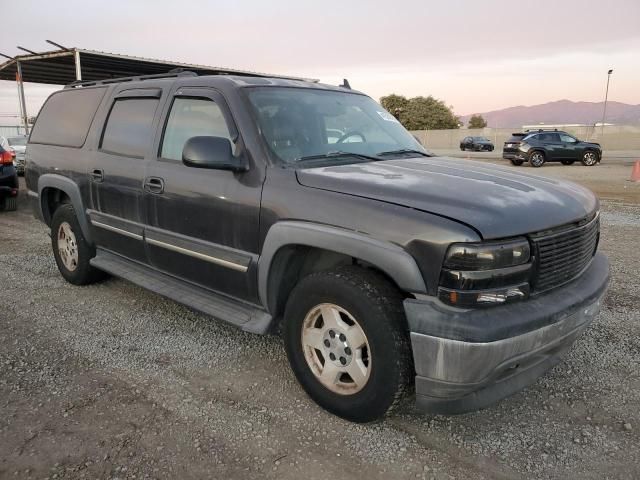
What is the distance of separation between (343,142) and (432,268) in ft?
4.88

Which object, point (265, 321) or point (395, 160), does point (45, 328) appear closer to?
point (265, 321)

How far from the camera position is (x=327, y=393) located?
2.90m

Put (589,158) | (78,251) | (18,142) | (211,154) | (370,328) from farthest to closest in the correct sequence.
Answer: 1. (589,158)
2. (18,142)
3. (78,251)
4. (211,154)
5. (370,328)

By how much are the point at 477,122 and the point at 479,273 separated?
83809 mm

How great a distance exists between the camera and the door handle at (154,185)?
3.74 metres

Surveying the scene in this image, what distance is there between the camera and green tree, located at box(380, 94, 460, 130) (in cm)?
7088

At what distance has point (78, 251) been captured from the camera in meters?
4.94

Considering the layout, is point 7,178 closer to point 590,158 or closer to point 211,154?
point 211,154

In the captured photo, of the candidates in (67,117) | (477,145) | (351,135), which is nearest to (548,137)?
(477,145)

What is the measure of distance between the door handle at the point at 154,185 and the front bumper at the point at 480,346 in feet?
6.95

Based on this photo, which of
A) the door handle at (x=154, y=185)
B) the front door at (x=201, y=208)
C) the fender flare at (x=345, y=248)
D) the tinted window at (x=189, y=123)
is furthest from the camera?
the door handle at (x=154, y=185)

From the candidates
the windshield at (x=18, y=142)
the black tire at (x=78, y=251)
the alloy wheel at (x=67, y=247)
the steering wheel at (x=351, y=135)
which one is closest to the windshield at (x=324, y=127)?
the steering wheel at (x=351, y=135)

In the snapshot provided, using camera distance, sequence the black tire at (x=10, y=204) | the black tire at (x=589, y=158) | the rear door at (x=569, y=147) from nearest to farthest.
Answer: the black tire at (x=10, y=204), the rear door at (x=569, y=147), the black tire at (x=589, y=158)

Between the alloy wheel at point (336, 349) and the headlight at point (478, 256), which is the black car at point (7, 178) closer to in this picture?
the alloy wheel at point (336, 349)
